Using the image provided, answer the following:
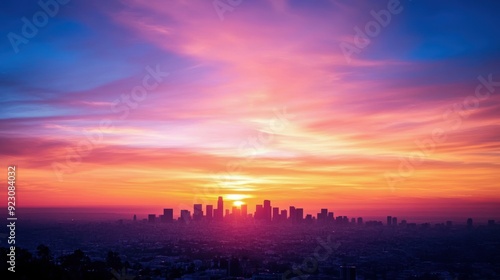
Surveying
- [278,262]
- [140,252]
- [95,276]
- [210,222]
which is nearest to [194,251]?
[140,252]

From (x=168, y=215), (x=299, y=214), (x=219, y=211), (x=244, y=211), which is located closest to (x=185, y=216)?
(x=168, y=215)

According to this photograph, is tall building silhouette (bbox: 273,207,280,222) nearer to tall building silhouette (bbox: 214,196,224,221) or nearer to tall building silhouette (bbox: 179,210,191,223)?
tall building silhouette (bbox: 214,196,224,221)

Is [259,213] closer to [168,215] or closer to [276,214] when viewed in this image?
[276,214]

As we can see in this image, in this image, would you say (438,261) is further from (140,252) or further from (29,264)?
(29,264)

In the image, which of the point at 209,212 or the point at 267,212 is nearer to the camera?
the point at 209,212

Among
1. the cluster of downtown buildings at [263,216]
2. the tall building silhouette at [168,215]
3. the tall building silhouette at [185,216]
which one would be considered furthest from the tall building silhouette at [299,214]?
the tall building silhouette at [168,215]

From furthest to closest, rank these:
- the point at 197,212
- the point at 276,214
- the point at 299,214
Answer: the point at 276,214
the point at 299,214
the point at 197,212

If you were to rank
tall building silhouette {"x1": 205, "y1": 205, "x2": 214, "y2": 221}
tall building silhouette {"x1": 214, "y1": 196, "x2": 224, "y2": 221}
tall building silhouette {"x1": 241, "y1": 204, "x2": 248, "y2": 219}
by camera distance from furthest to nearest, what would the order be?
tall building silhouette {"x1": 241, "y1": 204, "x2": 248, "y2": 219}, tall building silhouette {"x1": 214, "y1": 196, "x2": 224, "y2": 221}, tall building silhouette {"x1": 205, "y1": 205, "x2": 214, "y2": 221}

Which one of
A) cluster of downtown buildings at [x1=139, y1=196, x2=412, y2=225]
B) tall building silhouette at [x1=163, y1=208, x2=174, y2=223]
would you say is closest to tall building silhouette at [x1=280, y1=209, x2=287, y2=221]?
cluster of downtown buildings at [x1=139, y1=196, x2=412, y2=225]

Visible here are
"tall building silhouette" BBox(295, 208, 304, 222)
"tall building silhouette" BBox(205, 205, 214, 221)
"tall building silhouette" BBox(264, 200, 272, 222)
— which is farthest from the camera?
"tall building silhouette" BBox(264, 200, 272, 222)

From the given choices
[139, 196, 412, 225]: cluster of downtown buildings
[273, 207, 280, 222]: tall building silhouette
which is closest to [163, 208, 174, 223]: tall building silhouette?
[139, 196, 412, 225]: cluster of downtown buildings

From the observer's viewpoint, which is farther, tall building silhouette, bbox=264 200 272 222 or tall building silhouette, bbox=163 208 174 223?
tall building silhouette, bbox=163 208 174 223
